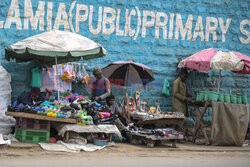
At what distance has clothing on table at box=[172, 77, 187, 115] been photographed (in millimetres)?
11227

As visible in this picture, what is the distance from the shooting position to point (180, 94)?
1122 centimetres

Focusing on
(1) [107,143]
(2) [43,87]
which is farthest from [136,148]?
(2) [43,87]

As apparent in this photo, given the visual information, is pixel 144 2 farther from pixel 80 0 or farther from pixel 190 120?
pixel 190 120

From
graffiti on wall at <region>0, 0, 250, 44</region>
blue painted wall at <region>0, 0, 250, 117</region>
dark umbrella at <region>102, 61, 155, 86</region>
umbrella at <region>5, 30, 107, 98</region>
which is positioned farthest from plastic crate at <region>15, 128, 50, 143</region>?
graffiti on wall at <region>0, 0, 250, 44</region>

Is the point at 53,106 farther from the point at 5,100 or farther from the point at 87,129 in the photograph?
the point at 5,100

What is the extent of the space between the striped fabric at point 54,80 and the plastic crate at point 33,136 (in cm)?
199

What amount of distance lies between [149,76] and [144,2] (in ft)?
7.90

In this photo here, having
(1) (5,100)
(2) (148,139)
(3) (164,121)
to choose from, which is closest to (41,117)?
(1) (5,100)

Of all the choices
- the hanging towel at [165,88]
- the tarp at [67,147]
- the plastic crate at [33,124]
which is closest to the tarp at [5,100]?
the plastic crate at [33,124]

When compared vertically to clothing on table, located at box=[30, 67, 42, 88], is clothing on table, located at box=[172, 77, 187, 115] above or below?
below

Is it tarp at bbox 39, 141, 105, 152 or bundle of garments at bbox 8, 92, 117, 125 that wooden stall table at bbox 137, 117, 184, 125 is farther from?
tarp at bbox 39, 141, 105, 152

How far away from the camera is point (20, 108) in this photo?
28.4ft

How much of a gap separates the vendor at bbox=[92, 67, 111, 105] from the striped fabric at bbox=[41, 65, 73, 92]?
901 millimetres

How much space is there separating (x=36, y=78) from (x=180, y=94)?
13.5 feet
